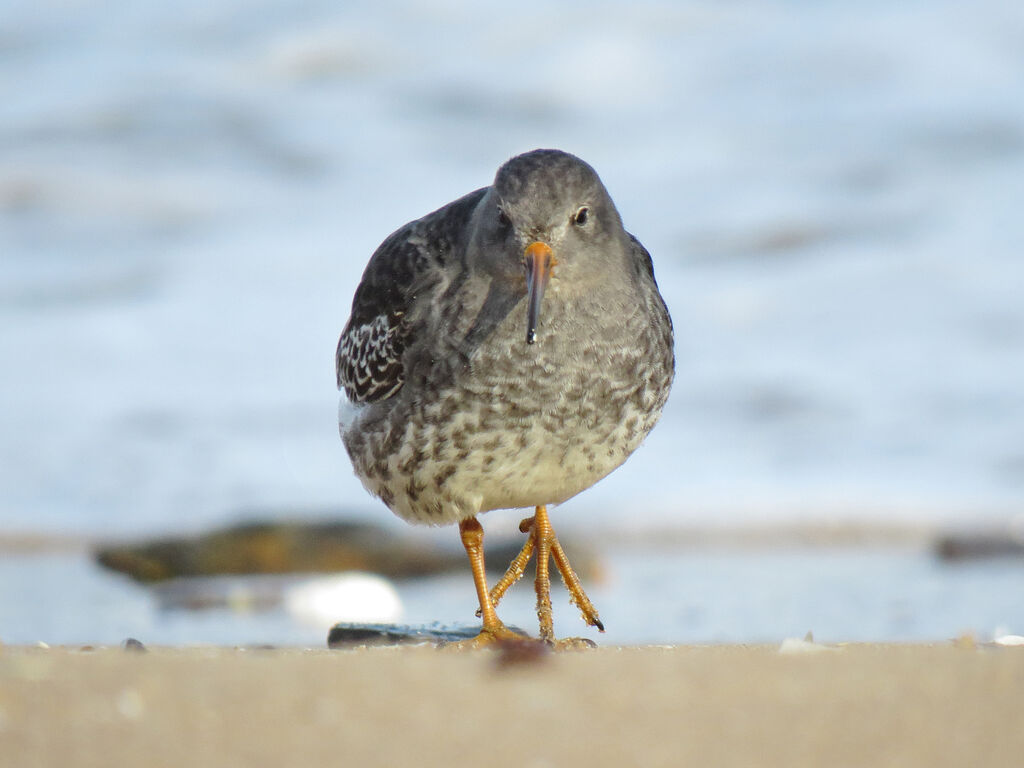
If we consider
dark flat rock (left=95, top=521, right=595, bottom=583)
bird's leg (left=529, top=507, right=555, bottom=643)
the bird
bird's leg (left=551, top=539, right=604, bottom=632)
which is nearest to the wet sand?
the bird

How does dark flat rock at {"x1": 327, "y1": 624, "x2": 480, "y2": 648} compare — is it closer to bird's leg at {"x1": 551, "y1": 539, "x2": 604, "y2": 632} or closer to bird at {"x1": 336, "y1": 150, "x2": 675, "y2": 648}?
bird at {"x1": 336, "y1": 150, "x2": 675, "y2": 648}

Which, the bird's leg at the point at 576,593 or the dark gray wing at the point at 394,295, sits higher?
the dark gray wing at the point at 394,295

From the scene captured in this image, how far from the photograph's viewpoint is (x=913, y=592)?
27.7 ft

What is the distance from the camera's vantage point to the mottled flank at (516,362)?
5773mm

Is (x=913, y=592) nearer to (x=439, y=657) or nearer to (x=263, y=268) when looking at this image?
(x=439, y=657)

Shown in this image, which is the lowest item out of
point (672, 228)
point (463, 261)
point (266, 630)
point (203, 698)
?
point (266, 630)

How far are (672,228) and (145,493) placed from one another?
716cm

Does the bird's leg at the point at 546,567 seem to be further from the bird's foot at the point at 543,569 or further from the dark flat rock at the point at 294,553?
the dark flat rock at the point at 294,553

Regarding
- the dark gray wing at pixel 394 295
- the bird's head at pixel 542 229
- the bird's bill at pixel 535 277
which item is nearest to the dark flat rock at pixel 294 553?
the dark gray wing at pixel 394 295

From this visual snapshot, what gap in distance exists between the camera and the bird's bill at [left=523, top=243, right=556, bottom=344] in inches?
219

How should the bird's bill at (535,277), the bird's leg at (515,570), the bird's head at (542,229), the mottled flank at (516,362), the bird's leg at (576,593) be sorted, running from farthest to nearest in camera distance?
the bird's leg at (576,593) < the bird's leg at (515,570) < the mottled flank at (516,362) < the bird's head at (542,229) < the bird's bill at (535,277)

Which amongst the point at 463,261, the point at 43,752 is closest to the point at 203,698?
the point at 43,752

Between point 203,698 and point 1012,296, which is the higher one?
point 1012,296

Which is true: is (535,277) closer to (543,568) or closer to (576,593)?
(543,568)
